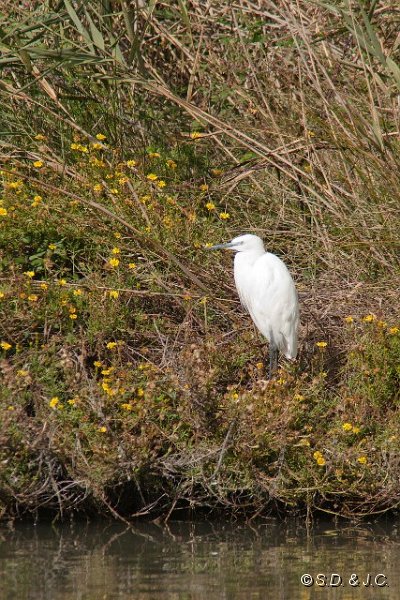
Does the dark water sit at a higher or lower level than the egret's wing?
lower

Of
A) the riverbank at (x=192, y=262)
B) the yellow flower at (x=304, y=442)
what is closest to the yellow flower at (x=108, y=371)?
the riverbank at (x=192, y=262)

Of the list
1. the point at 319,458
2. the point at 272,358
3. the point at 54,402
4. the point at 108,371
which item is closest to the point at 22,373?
the point at 54,402

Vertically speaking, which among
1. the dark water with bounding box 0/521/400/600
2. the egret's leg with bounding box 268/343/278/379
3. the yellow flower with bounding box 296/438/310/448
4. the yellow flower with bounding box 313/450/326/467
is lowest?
the dark water with bounding box 0/521/400/600

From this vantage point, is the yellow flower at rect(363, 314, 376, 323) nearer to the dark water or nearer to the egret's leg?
the egret's leg

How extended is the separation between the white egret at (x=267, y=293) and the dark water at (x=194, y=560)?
1.00m

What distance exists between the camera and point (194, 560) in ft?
14.8

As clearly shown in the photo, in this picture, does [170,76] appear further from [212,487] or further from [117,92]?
[212,487]

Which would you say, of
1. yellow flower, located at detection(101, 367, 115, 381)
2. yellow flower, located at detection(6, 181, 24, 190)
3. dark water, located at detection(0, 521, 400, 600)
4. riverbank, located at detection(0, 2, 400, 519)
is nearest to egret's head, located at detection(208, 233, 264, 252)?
riverbank, located at detection(0, 2, 400, 519)

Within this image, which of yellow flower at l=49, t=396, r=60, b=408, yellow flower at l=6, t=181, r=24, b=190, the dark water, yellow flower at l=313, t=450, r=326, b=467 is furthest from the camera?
yellow flower at l=6, t=181, r=24, b=190

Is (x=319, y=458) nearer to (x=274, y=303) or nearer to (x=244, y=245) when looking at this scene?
(x=274, y=303)

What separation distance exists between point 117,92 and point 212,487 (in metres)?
2.72

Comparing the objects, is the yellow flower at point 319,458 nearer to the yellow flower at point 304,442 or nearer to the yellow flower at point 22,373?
the yellow flower at point 304,442

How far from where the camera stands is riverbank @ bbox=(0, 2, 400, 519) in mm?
4980

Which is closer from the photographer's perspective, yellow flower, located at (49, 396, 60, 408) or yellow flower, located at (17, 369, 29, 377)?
yellow flower, located at (49, 396, 60, 408)
